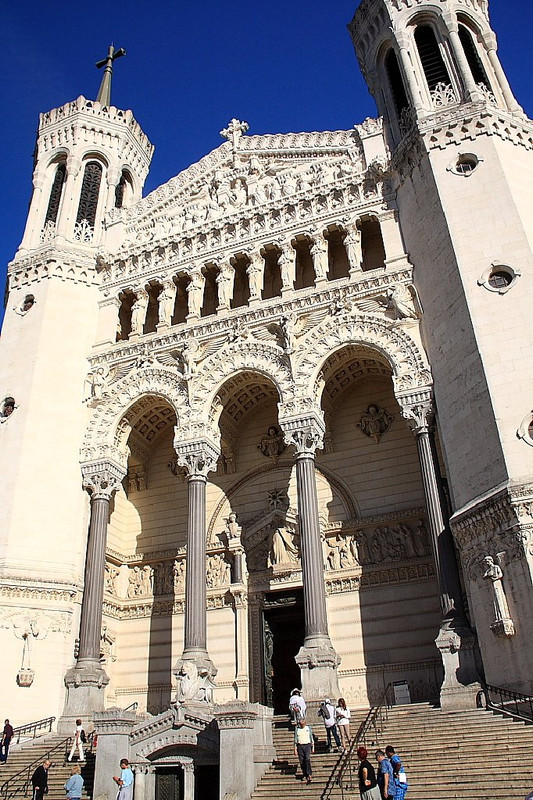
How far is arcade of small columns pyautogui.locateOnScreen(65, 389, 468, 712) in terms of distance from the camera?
49.6 ft

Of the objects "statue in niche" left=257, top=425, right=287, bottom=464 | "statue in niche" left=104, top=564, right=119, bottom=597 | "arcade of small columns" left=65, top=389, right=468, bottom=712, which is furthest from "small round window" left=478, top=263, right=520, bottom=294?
"statue in niche" left=104, top=564, right=119, bottom=597

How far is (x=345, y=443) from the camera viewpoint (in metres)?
21.0

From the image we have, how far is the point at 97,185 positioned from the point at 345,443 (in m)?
14.4

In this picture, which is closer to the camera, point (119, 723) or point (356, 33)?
point (119, 723)

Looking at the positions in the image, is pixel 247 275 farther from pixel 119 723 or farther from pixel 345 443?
pixel 119 723

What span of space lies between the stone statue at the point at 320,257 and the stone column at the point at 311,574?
180 inches

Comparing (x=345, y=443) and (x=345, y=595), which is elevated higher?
(x=345, y=443)

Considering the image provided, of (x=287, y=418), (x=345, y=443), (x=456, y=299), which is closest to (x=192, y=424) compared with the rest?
(x=287, y=418)

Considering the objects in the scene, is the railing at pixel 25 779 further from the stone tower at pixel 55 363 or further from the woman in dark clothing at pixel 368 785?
the woman in dark clothing at pixel 368 785

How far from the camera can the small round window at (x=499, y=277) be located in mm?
16688

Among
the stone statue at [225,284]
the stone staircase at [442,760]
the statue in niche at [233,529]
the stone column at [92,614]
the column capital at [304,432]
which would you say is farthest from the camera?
the stone statue at [225,284]

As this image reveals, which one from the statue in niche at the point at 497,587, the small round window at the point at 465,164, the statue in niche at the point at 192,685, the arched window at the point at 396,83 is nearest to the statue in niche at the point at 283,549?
the statue in niche at the point at 192,685

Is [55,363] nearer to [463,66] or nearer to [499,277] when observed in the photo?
[499,277]

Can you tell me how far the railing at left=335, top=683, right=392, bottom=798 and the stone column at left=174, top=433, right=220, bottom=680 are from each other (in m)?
4.53
